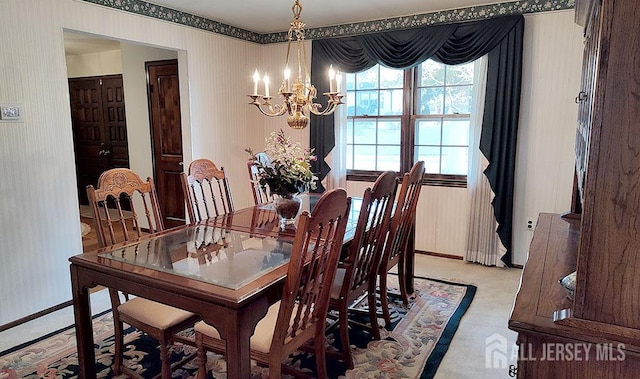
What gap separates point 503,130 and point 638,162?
301cm

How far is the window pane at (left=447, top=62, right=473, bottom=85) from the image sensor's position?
4176mm

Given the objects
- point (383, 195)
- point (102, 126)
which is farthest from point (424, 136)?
point (102, 126)

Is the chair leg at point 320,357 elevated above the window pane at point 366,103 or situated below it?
below

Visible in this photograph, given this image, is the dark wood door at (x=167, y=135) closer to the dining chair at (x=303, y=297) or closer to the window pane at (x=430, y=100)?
the window pane at (x=430, y=100)

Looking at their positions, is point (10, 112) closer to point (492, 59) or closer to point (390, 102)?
point (390, 102)

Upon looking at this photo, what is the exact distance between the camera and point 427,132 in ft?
14.6

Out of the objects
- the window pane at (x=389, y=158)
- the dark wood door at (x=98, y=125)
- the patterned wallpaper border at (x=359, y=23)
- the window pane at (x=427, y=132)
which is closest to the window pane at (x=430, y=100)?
the window pane at (x=427, y=132)

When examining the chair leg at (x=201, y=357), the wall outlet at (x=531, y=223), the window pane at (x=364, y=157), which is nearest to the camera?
the chair leg at (x=201, y=357)

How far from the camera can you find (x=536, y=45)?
12.4 ft

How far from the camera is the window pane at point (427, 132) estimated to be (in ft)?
14.4

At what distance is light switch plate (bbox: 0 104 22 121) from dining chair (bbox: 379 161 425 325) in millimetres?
2640

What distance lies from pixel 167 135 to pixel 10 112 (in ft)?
6.95

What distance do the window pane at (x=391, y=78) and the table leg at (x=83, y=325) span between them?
11.5ft

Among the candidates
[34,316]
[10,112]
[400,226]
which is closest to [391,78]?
[400,226]
